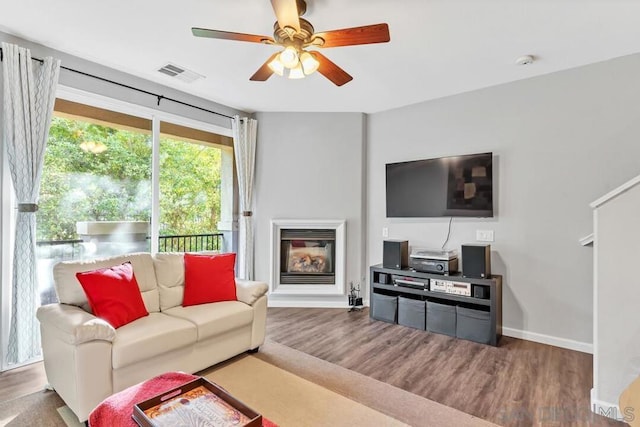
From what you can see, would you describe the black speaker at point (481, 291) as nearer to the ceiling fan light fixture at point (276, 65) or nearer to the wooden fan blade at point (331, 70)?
the wooden fan blade at point (331, 70)

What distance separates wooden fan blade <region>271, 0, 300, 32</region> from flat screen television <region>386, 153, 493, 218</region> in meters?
2.41

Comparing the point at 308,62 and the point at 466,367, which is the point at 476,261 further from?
the point at 308,62

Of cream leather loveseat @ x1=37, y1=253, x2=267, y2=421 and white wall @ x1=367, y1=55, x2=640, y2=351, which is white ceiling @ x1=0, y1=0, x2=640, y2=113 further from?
cream leather loveseat @ x1=37, y1=253, x2=267, y2=421

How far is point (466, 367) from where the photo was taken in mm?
2682

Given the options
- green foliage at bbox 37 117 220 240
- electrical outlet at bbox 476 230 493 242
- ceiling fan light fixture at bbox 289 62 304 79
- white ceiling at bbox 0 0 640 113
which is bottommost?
electrical outlet at bbox 476 230 493 242

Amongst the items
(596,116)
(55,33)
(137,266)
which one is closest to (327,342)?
(137,266)

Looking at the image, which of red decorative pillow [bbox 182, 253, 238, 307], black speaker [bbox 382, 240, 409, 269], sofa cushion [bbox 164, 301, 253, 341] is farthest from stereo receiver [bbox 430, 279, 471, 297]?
red decorative pillow [bbox 182, 253, 238, 307]

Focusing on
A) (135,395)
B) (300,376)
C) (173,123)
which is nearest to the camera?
(135,395)

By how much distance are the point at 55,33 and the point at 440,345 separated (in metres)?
4.35

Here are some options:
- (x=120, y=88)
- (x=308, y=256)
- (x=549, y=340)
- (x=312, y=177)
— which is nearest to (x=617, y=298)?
(x=549, y=340)

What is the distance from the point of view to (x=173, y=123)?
3893 mm

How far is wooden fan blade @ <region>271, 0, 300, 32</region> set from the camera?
1.84 meters

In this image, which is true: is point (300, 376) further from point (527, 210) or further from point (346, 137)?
point (346, 137)

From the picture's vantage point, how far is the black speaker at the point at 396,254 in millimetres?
3809
